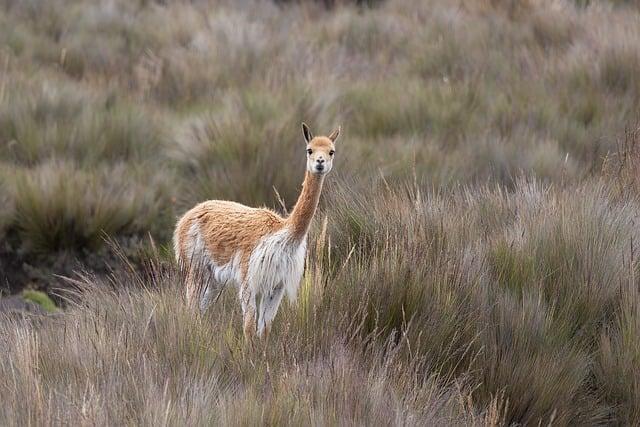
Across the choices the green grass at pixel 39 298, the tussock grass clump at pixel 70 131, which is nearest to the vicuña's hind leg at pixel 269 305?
the green grass at pixel 39 298

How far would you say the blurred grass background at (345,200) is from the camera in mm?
3750

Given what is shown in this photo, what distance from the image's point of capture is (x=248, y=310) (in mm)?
4547

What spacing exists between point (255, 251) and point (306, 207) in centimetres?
36

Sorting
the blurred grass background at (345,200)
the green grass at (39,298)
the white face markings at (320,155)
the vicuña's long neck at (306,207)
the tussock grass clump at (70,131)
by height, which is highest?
the white face markings at (320,155)

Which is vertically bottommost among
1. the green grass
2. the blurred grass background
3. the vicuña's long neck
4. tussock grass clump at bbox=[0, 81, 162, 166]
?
the green grass

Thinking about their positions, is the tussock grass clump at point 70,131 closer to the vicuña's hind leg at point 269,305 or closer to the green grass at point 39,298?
the green grass at point 39,298

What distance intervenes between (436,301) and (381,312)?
245mm

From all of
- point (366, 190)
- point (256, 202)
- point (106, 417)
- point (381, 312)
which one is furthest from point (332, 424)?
point (256, 202)

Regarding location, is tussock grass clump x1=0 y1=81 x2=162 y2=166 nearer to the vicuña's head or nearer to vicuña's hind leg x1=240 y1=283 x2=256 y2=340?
vicuña's hind leg x1=240 y1=283 x2=256 y2=340

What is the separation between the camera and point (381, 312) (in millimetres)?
4605

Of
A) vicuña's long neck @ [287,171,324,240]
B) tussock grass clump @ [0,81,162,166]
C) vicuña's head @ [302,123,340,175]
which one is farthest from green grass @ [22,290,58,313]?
vicuña's head @ [302,123,340,175]

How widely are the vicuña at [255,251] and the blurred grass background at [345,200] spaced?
4.7 inches

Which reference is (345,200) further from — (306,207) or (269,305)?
(269,305)

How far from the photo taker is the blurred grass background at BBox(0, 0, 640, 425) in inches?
148
